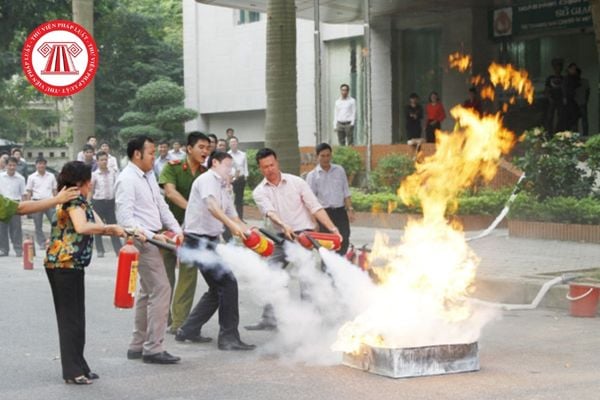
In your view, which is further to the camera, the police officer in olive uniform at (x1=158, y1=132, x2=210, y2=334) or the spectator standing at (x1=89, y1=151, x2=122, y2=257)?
the spectator standing at (x1=89, y1=151, x2=122, y2=257)

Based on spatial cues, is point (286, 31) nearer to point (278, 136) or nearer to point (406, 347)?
point (278, 136)

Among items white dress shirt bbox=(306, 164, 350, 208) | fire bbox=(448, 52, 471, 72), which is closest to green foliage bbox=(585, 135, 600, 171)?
white dress shirt bbox=(306, 164, 350, 208)

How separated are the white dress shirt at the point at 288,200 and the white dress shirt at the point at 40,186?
31.1 feet

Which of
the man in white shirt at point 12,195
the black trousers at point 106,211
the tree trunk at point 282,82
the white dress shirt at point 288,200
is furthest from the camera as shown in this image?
the man in white shirt at point 12,195

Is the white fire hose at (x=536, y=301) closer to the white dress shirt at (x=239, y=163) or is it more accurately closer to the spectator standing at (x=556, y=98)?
the white dress shirt at (x=239, y=163)

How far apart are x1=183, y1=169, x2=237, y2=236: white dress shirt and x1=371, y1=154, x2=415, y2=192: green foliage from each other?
12085 millimetres

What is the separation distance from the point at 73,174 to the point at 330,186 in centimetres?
524

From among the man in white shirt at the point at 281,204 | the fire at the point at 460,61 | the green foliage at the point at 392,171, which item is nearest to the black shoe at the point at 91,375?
the man in white shirt at the point at 281,204

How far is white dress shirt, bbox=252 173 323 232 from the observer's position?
34.2 ft

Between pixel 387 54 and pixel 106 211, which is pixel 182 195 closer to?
pixel 106 211

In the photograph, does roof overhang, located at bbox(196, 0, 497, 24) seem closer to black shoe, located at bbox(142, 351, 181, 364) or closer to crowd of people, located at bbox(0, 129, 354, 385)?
crowd of people, located at bbox(0, 129, 354, 385)

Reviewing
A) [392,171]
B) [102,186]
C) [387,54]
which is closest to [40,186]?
[102,186]

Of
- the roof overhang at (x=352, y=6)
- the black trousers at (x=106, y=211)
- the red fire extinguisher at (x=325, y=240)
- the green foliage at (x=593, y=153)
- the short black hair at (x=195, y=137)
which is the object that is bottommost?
the black trousers at (x=106, y=211)

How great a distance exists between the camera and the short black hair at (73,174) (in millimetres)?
7980
